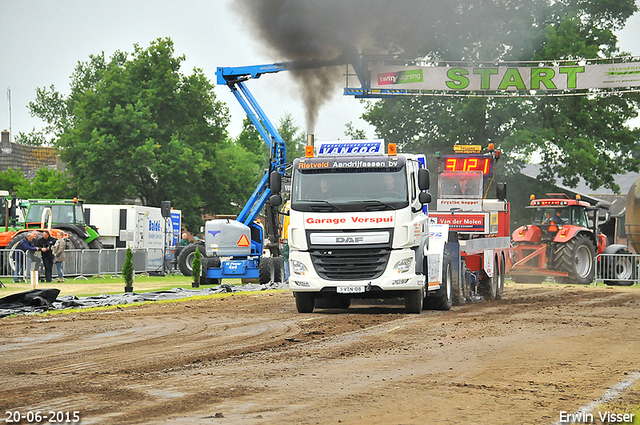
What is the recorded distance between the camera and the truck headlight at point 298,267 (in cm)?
1567

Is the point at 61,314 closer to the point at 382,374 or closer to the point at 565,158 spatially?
the point at 382,374

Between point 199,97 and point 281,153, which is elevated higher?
point 199,97

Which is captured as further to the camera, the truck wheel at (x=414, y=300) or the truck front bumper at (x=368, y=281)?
the truck wheel at (x=414, y=300)

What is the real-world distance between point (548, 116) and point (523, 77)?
466 inches

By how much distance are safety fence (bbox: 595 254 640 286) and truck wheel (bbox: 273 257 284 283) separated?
11.1 m

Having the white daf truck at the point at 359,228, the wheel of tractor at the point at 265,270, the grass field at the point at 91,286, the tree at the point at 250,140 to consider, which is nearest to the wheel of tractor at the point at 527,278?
the wheel of tractor at the point at 265,270

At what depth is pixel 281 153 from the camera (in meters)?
26.0

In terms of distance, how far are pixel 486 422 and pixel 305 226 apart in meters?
9.22

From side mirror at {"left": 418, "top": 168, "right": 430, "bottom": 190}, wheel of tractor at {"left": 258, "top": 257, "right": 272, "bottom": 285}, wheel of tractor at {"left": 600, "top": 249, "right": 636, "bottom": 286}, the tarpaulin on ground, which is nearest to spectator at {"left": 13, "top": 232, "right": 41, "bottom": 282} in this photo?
wheel of tractor at {"left": 258, "top": 257, "right": 272, "bottom": 285}

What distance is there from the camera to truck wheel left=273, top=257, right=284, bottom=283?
26.1m

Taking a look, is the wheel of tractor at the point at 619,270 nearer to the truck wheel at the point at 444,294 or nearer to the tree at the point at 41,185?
the truck wheel at the point at 444,294

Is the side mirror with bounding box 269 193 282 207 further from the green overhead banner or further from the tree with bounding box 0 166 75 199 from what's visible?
the tree with bounding box 0 166 75 199

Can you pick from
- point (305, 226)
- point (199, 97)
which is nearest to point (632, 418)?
point (305, 226)

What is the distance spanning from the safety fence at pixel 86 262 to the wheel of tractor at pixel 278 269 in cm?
700
